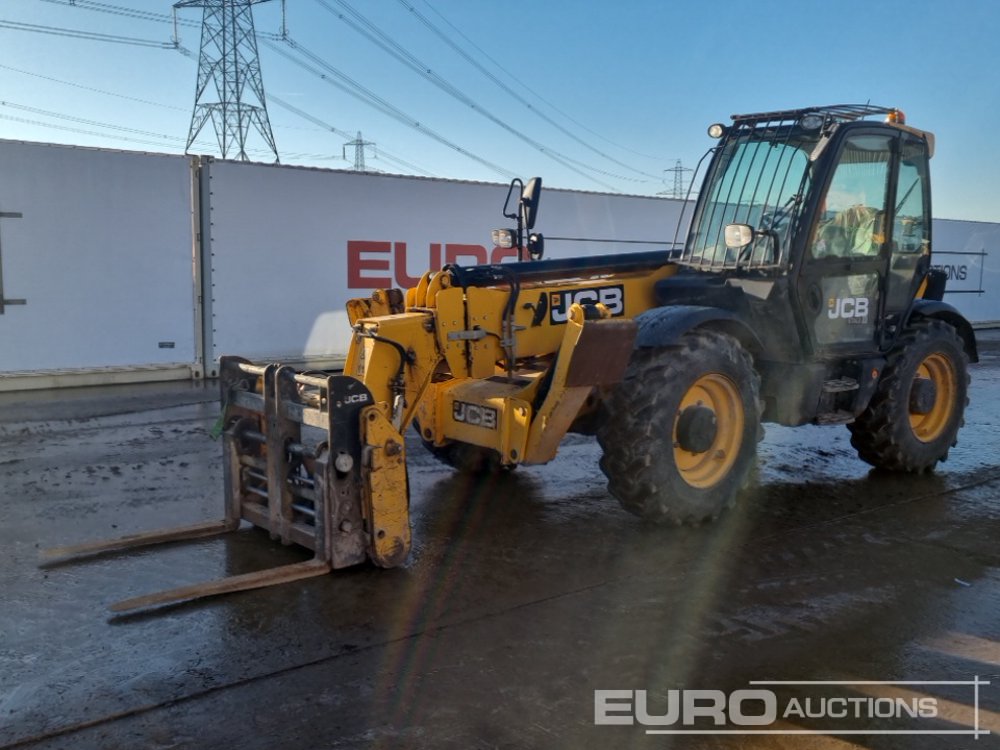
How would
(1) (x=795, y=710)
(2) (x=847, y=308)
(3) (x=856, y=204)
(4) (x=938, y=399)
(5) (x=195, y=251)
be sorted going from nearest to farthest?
1. (1) (x=795, y=710)
2. (3) (x=856, y=204)
3. (2) (x=847, y=308)
4. (4) (x=938, y=399)
5. (5) (x=195, y=251)

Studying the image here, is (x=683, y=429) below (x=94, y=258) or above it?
below

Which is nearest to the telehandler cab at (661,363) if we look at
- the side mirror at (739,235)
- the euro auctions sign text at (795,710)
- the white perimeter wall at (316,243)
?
the side mirror at (739,235)

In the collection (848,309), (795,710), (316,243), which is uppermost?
(316,243)

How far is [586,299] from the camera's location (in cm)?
579

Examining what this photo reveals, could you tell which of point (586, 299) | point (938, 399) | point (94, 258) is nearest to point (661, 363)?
point (586, 299)

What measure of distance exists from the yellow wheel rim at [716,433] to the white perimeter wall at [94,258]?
780 cm

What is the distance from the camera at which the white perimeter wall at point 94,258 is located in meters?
10.3

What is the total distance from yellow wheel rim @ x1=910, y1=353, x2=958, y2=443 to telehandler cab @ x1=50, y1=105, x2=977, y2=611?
0.01 m

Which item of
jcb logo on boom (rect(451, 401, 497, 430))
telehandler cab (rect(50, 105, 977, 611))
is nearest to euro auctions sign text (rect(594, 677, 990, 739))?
telehandler cab (rect(50, 105, 977, 611))

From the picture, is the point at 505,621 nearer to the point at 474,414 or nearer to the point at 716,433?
the point at 474,414

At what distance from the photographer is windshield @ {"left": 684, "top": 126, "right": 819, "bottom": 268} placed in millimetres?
5852

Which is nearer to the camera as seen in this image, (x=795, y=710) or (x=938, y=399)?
(x=795, y=710)

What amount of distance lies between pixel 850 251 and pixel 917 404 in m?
1.32

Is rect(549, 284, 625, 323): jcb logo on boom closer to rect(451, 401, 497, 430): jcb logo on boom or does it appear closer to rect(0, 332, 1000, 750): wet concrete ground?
rect(451, 401, 497, 430): jcb logo on boom
